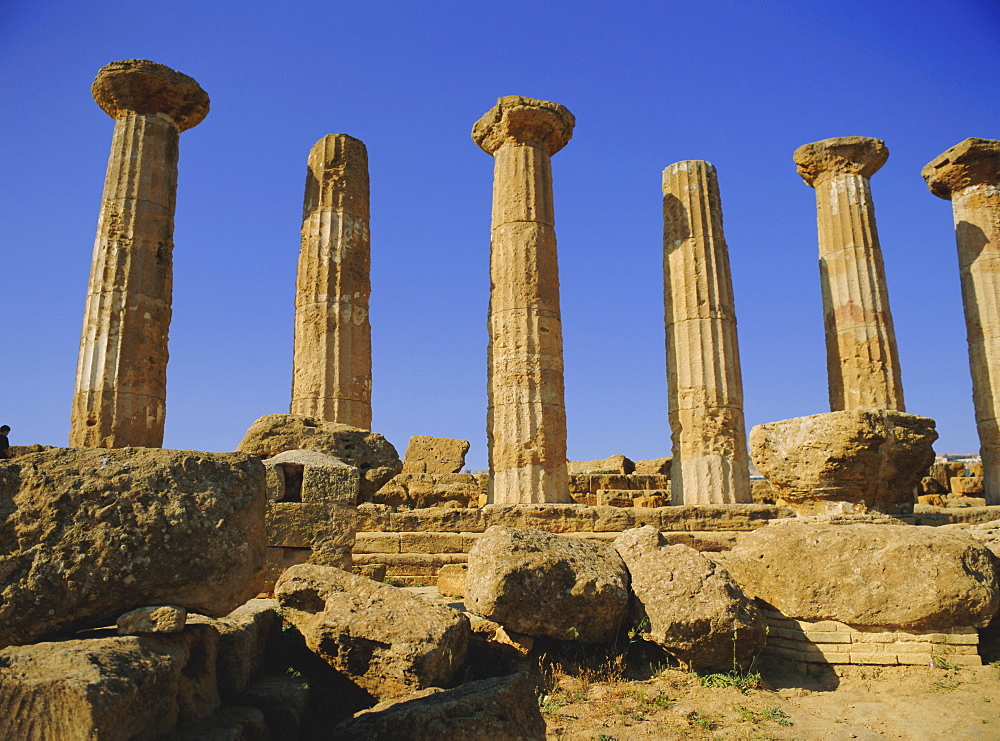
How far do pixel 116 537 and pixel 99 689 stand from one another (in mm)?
801

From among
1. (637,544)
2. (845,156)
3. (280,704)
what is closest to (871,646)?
(637,544)

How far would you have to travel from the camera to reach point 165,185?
1416 centimetres

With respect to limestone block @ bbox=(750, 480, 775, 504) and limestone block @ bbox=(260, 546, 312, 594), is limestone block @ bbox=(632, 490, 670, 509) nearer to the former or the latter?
limestone block @ bbox=(750, 480, 775, 504)

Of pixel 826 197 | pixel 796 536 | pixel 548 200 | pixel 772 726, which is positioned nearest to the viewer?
pixel 772 726

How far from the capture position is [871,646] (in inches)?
257

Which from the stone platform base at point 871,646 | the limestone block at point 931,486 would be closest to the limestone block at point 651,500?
the limestone block at point 931,486

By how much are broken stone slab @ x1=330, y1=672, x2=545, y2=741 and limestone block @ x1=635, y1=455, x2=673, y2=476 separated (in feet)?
51.2

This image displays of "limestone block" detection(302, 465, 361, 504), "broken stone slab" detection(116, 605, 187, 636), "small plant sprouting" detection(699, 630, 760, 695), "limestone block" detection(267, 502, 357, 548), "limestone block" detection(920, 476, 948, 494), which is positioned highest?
"limestone block" detection(920, 476, 948, 494)

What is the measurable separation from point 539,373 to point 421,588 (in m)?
5.55

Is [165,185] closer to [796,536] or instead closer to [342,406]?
[342,406]

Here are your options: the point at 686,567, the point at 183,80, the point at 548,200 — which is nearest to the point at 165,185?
the point at 183,80

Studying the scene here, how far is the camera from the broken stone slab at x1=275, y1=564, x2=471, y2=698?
5.20m

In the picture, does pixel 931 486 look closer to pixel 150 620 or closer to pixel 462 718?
pixel 462 718

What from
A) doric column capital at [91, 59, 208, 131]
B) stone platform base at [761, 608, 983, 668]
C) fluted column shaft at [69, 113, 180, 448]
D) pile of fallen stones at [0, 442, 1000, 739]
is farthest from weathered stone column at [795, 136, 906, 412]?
fluted column shaft at [69, 113, 180, 448]
